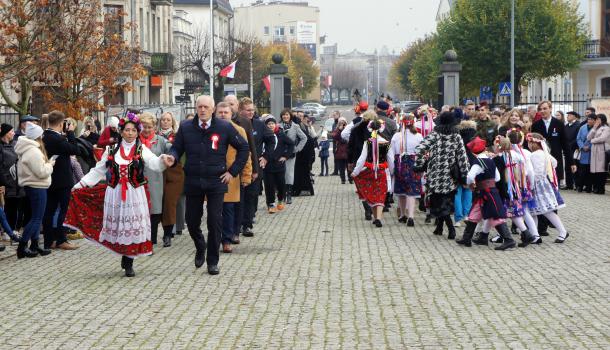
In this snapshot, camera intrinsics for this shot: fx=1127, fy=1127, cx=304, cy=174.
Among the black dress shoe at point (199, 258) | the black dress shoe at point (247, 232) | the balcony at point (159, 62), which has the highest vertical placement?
the balcony at point (159, 62)

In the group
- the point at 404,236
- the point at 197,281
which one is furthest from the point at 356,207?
the point at 197,281

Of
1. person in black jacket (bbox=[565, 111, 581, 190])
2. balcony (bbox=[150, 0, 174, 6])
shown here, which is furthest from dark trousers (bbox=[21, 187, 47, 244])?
balcony (bbox=[150, 0, 174, 6])

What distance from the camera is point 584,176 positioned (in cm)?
2473

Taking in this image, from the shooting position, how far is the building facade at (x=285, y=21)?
182 m

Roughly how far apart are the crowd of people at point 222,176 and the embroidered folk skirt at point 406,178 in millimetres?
21

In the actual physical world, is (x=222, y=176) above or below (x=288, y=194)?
above

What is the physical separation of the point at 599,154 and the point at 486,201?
34.5 feet

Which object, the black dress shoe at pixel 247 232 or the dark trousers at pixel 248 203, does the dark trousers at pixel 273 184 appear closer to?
the dark trousers at pixel 248 203

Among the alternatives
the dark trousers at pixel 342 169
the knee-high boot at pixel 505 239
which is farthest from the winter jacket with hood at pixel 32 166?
the dark trousers at pixel 342 169

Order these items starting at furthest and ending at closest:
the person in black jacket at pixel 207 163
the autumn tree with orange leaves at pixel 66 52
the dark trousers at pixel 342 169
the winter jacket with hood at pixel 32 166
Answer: the dark trousers at pixel 342 169 → the autumn tree with orange leaves at pixel 66 52 → the winter jacket with hood at pixel 32 166 → the person in black jacket at pixel 207 163

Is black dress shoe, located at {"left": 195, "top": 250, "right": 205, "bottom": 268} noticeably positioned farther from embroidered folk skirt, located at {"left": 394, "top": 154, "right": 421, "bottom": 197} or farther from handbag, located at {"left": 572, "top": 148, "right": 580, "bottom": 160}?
handbag, located at {"left": 572, "top": 148, "right": 580, "bottom": 160}

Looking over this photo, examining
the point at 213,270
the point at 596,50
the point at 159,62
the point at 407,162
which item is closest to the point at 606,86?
the point at 596,50

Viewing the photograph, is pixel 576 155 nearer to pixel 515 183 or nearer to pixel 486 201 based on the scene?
pixel 515 183

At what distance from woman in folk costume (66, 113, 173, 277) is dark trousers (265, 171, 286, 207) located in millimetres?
8237
